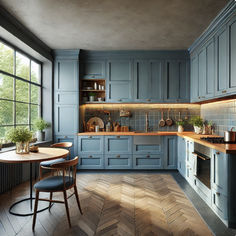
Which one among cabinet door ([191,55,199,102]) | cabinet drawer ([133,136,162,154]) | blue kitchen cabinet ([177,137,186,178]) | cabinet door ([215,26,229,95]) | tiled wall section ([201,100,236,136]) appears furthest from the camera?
cabinet drawer ([133,136,162,154])

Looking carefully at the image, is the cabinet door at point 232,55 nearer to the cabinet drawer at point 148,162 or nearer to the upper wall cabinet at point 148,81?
the upper wall cabinet at point 148,81

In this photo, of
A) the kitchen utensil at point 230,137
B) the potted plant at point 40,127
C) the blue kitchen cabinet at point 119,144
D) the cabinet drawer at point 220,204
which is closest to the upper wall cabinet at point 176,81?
the blue kitchen cabinet at point 119,144

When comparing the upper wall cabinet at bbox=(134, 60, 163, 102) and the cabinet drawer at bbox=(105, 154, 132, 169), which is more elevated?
the upper wall cabinet at bbox=(134, 60, 163, 102)

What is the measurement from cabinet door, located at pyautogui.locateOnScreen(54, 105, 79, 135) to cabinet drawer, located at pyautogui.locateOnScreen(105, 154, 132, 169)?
3.50 feet

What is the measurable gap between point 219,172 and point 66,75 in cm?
372

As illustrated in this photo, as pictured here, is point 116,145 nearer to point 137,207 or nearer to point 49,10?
point 137,207

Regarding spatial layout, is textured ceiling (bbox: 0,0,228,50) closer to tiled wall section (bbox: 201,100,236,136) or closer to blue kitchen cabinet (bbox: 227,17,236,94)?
blue kitchen cabinet (bbox: 227,17,236,94)

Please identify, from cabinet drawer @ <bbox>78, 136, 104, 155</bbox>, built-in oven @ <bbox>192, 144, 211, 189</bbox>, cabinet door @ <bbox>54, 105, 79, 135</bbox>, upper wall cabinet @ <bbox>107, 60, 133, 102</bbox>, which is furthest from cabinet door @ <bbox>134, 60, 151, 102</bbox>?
built-in oven @ <bbox>192, 144, 211, 189</bbox>

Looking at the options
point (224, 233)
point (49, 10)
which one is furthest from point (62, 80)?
point (224, 233)

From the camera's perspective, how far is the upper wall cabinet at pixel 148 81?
467 cm

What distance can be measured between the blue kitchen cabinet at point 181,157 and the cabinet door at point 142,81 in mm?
1265

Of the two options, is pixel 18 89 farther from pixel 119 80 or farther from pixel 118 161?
pixel 118 161

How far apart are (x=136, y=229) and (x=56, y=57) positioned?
3.99 metres

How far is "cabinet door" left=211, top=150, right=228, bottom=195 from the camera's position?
2278mm
